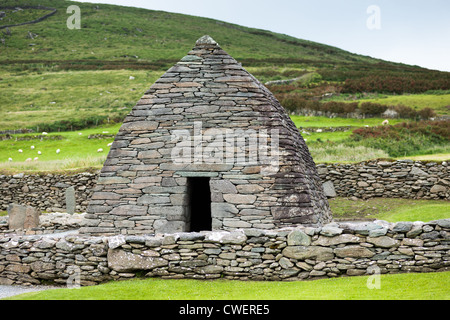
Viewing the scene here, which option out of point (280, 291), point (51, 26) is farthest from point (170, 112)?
point (51, 26)

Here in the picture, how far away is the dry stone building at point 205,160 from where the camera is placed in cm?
998

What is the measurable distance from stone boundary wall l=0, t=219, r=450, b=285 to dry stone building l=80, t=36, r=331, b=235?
2.08m

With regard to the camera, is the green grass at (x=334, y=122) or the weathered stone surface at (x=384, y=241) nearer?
the weathered stone surface at (x=384, y=241)

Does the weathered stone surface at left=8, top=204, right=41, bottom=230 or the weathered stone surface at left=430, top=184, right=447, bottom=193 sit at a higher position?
the weathered stone surface at left=430, top=184, right=447, bottom=193

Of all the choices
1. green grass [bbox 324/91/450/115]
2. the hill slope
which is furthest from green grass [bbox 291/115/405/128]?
the hill slope

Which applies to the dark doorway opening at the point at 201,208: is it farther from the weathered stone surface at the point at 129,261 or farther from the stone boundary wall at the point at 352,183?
the stone boundary wall at the point at 352,183

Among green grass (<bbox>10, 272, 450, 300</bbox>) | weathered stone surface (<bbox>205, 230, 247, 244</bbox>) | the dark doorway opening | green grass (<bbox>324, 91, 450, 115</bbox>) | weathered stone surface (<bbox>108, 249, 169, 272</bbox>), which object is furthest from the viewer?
green grass (<bbox>324, 91, 450, 115</bbox>)

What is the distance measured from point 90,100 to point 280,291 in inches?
2151

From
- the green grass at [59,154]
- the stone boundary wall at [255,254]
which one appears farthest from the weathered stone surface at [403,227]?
the green grass at [59,154]

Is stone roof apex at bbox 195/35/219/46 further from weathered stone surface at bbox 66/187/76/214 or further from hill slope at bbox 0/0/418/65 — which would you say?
hill slope at bbox 0/0/418/65

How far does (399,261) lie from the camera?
710 centimetres

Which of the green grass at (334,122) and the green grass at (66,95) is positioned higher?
the green grass at (66,95)

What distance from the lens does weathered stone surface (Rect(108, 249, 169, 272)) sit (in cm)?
778

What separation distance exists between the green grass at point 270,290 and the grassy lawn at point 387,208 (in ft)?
24.5
